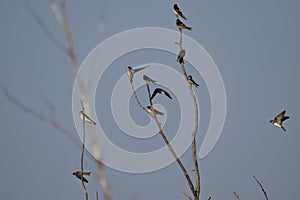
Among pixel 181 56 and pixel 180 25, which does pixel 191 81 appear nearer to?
pixel 181 56

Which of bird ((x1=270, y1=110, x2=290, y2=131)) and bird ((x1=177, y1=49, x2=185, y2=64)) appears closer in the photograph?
bird ((x1=177, y1=49, x2=185, y2=64))

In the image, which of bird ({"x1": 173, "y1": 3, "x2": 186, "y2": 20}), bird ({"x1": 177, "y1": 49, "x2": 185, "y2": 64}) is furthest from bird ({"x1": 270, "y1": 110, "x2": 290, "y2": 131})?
bird ({"x1": 173, "y1": 3, "x2": 186, "y2": 20})

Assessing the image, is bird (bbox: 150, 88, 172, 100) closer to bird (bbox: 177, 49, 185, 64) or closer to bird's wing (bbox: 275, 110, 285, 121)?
bird (bbox: 177, 49, 185, 64)

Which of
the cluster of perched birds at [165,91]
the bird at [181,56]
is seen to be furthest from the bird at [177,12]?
the bird at [181,56]

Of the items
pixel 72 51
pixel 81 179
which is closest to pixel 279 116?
pixel 81 179

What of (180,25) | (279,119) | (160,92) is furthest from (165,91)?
(279,119)

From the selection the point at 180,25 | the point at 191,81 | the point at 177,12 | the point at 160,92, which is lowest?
the point at 160,92

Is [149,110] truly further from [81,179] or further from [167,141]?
[81,179]

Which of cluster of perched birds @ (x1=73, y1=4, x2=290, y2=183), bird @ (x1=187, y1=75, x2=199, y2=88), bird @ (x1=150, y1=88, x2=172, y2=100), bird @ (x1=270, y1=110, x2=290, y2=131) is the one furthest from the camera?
bird @ (x1=270, y1=110, x2=290, y2=131)

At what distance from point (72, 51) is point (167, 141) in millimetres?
1866

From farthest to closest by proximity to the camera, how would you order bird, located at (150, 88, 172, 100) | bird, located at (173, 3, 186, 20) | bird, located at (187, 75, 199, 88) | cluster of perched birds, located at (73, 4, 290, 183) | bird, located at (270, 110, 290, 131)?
bird, located at (173, 3, 186, 20) < bird, located at (270, 110, 290, 131) < bird, located at (187, 75, 199, 88) < bird, located at (150, 88, 172, 100) < cluster of perched birds, located at (73, 4, 290, 183)

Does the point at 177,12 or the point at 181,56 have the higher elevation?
the point at 177,12

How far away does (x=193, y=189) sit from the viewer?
3172 mm

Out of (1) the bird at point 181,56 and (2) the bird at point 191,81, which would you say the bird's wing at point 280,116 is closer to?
(2) the bird at point 191,81
